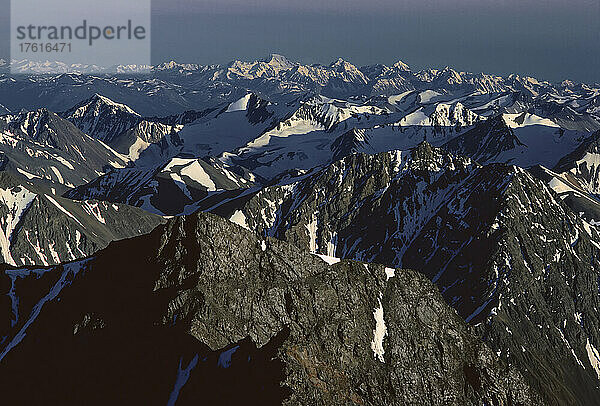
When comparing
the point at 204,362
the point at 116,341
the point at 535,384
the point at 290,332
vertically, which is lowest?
the point at 535,384

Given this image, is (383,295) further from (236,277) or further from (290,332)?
(290,332)

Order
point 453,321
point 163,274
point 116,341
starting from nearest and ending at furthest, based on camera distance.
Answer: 1. point 116,341
2. point 163,274
3. point 453,321

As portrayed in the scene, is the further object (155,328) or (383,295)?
(383,295)

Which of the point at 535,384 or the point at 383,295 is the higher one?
the point at 383,295

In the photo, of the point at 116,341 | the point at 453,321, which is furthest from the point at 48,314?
the point at 453,321

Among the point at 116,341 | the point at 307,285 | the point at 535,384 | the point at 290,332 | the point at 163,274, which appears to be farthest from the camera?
the point at 535,384

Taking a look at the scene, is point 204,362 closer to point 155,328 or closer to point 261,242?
point 155,328

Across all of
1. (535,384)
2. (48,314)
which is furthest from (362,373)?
(535,384)
